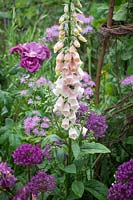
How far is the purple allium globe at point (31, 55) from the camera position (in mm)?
2773

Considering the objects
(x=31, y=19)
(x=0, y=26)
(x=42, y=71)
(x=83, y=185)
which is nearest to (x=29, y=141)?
(x=83, y=185)

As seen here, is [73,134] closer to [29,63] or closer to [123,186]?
[123,186]

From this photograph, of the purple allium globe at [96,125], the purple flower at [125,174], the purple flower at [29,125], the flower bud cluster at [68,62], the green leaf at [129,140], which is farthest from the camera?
the green leaf at [129,140]

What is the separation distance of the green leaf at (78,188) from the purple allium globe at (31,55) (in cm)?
83

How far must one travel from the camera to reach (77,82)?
1.96 m

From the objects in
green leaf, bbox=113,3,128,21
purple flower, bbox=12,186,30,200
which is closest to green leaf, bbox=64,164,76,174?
purple flower, bbox=12,186,30,200

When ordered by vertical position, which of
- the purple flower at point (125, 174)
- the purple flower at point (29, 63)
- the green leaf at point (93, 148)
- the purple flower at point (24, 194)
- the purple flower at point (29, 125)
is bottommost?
the purple flower at point (24, 194)

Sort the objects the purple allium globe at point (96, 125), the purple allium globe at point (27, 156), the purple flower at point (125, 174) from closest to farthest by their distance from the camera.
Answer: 1. the purple flower at point (125, 174)
2. the purple allium globe at point (27, 156)
3. the purple allium globe at point (96, 125)

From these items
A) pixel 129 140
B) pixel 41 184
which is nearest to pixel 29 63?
pixel 129 140

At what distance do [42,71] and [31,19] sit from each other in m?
2.16

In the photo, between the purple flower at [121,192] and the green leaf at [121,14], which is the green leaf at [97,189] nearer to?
the purple flower at [121,192]

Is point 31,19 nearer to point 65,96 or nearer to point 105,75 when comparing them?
point 105,75

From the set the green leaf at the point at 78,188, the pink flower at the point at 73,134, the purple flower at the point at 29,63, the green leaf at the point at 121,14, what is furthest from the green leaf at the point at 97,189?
the green leaf at the point at 121,14

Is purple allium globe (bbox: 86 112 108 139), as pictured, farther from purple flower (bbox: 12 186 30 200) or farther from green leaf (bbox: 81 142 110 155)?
purple flower (bbox: 12 186 30 200)
